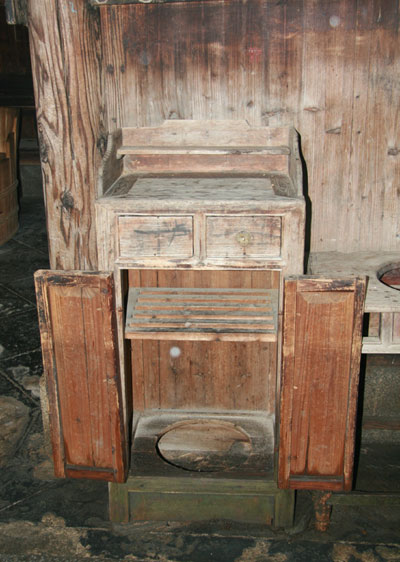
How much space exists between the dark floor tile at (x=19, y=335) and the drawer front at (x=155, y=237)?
7.36ft

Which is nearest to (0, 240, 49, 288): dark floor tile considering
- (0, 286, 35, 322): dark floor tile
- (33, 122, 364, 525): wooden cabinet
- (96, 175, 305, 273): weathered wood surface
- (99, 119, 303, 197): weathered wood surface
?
(0, 286, 35, 322): dark floor tile

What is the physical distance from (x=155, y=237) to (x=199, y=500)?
1.19m

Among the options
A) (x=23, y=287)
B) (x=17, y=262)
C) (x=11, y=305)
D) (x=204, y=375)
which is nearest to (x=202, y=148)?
(x=204, y=375)

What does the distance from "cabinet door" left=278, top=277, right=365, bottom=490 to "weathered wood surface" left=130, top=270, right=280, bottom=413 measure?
66 cm

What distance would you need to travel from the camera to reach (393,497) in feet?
8.15

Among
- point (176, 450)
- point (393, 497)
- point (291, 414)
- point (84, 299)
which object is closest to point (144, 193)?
point (84, 299)

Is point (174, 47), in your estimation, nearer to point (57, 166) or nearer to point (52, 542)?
point (57, 166)

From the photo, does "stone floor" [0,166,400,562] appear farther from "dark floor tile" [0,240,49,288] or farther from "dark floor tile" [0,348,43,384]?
"dark floor tile" [0,240,49,288]

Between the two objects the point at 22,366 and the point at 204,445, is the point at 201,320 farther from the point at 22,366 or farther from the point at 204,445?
the point at 22,366

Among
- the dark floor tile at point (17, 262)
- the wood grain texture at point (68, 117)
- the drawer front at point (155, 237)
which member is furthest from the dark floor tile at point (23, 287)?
the drawer front at point (155, 237)

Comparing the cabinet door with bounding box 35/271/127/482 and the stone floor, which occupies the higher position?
the cabinet door with bounding box 35/271/127/482

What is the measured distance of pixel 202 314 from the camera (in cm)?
247

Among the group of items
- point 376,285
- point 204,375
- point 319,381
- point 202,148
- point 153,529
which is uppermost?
point 202,148

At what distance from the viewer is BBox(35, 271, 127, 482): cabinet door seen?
86.5 inches
